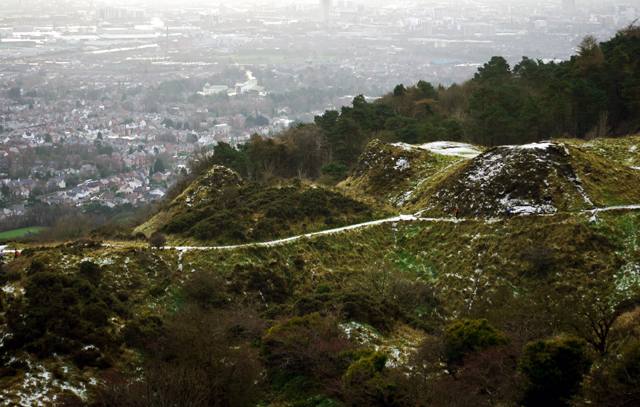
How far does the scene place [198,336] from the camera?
1759 centimetres

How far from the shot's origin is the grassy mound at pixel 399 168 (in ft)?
126

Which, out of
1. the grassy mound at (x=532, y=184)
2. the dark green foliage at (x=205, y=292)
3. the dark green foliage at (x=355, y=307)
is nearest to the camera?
the dark green foliage at (x=355, y=307)

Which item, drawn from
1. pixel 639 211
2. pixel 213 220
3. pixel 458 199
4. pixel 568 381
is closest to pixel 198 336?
pixel 568 381

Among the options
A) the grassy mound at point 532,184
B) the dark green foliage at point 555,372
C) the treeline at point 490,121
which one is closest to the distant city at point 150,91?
the treeline at point 490,121

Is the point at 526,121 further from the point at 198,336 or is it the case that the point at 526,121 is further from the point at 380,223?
the point at 198,336

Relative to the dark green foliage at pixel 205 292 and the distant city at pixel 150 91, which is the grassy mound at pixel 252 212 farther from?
the distant city at pixel 150 91

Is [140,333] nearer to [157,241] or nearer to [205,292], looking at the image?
[205,292]

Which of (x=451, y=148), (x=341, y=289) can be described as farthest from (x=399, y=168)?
(x=341, y=289)

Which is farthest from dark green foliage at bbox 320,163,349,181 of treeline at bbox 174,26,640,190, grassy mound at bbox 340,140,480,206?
grassy mound at bbox 340,140,480,206

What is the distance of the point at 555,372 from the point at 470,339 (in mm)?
3268

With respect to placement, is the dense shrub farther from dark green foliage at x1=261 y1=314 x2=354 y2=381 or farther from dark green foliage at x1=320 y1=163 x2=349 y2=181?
dark green foliage at x1=320 y1=163 x2=349 y2=181

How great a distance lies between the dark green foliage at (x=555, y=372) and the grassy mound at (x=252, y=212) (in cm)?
1804

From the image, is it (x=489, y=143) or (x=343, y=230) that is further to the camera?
(x=489, y=143)

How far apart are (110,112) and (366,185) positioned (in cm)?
12007
